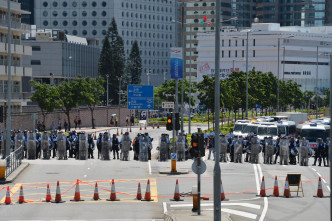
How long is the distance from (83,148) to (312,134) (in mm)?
17432

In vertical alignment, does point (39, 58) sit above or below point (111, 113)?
above

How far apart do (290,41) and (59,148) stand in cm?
13020

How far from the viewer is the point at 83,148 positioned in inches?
1742

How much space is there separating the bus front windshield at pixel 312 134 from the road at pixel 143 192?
11644 millimetres

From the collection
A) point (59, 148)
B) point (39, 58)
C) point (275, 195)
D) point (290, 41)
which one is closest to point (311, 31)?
point (290, 41)

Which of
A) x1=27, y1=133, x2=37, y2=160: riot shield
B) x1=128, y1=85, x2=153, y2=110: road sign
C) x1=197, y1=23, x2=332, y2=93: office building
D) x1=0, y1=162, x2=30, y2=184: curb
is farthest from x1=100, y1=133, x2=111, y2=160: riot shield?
x1=197, y1=23, x2=332, y2=93: office building

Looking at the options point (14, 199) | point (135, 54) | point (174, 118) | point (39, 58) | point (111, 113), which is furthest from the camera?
point (135, 54)

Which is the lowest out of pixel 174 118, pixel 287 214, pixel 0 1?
pixel 287 214

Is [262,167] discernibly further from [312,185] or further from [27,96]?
[27,96]

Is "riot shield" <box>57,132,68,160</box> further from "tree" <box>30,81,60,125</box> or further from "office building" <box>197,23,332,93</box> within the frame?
"office building" <box>197,23,332,93</box>

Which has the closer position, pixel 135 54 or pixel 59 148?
pixel 59 148

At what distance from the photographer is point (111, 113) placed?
10606 centimetres

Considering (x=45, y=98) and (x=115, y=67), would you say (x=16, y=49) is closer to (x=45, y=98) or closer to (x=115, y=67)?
(x=45, y=98)

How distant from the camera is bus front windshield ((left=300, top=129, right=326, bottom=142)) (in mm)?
53469
